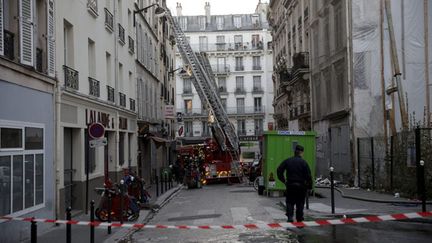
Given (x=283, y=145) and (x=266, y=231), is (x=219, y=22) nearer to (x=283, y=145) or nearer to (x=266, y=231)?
(x=283, y=145)

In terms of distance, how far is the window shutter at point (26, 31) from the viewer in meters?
11.6

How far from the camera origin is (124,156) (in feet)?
80.4

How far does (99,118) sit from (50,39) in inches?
223

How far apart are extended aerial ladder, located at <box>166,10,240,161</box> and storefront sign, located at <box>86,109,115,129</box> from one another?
12108mm

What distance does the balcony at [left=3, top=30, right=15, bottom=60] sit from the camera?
1101 centimetres

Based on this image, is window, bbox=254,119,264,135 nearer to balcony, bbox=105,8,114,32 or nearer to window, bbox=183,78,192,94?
window, bbox=183,78,192,94

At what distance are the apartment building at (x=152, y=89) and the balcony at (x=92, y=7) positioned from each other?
8.91 metres

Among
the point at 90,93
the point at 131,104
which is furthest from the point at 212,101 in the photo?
the point at 90,93

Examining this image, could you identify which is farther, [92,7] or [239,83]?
[239,83]

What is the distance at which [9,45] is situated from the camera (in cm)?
1117

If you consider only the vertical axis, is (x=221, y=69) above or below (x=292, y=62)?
above

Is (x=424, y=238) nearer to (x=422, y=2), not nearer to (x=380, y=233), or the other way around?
(x=380, y=233)

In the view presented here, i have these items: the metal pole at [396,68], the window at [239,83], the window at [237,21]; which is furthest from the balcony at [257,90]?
the metal pole at [396,68]

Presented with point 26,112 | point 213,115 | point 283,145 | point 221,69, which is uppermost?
point 221,69
